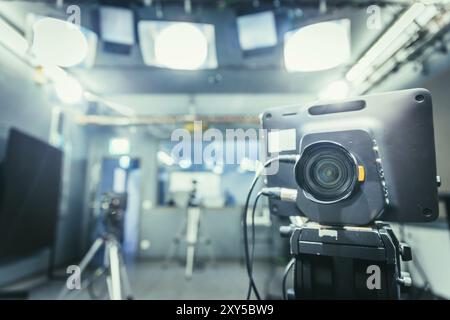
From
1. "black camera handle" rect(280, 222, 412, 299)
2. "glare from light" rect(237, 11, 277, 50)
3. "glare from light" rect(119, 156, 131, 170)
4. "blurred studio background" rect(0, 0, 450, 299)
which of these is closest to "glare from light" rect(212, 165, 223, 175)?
"blurred studio background" rect(0, 0, 450, 299)

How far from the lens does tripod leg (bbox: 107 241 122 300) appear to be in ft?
5.34

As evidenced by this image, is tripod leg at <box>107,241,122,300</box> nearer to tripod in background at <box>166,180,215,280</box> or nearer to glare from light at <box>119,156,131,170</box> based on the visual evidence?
tripod in background at <box>166,180,215,280</box>

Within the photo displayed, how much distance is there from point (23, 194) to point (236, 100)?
9.27 feet

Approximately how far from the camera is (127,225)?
5.09 m

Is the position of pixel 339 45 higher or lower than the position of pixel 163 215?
higher

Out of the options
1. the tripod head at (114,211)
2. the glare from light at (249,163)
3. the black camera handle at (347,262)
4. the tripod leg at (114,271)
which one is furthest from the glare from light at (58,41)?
the black camera handle at (347,262)

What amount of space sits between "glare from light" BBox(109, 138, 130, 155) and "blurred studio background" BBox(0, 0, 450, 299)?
0.13 ft

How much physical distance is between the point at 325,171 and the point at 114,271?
5.37 ft

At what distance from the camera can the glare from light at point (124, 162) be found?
185 inches

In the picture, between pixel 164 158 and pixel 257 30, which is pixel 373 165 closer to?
pixel 257 30

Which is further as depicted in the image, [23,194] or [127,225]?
[127,225]

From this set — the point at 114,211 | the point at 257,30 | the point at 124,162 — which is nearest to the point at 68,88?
the point at 114,211
